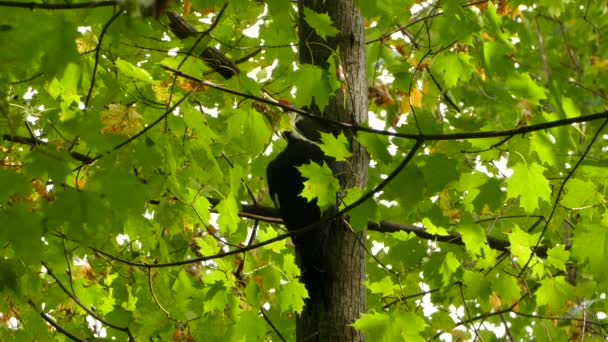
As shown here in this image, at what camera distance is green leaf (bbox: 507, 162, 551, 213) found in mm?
2357

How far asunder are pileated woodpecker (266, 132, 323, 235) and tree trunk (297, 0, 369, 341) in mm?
70

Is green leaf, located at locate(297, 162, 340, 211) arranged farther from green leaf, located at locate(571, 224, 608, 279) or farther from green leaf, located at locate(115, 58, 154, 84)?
green leaf, located at locate(571, 224, 608, 279)

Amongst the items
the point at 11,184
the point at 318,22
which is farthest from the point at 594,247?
the point at 11,184

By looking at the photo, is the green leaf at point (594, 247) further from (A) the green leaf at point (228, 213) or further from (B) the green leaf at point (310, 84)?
(A) the green leaf at point (228, 213)

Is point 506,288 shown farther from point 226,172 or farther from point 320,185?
point 226,172

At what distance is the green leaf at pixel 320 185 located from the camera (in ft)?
8.07

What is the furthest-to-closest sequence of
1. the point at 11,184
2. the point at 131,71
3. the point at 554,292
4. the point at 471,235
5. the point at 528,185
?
the point at 554,292, the point at 471,235, the point at 528,185, the point at 131,71, the point at 11,184

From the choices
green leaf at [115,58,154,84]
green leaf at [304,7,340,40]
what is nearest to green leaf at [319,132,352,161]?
green leaf at [304,7,340,40]

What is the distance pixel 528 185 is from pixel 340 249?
2.37 feet

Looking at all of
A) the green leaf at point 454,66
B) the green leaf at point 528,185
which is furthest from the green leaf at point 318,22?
the green leaf at point 528,185

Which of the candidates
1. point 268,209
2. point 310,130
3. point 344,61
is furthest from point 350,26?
point 268,209

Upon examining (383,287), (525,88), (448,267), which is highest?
(525,88)

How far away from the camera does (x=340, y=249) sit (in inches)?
108

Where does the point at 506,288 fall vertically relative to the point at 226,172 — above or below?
below
